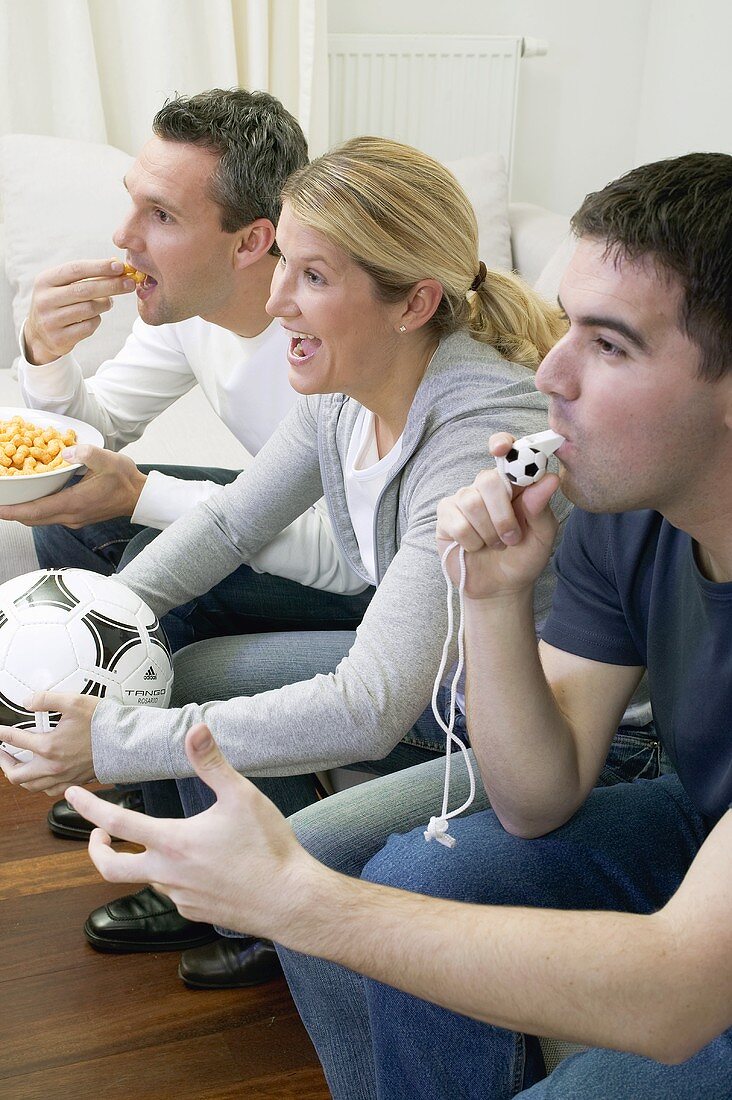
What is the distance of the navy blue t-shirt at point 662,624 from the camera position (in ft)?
3.56

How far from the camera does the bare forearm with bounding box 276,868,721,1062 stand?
34.4 inches

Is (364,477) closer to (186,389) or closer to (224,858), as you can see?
(224,858)

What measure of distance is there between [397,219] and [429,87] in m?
2.39

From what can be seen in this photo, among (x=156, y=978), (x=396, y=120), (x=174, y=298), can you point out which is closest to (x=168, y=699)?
(x=156, y=978)

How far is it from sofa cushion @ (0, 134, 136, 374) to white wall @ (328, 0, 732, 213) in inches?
43.0

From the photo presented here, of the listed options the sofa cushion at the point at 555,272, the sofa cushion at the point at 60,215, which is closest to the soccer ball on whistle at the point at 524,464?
the sofa cushion at the point at 555,272

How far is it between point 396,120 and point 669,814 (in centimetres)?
288

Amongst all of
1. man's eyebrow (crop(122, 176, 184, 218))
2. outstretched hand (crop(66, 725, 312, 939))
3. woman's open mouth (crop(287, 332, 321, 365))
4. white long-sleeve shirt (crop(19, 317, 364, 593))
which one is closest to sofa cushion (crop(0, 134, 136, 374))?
white long-sleeve shirt (crop(19, 317, 364, 593))

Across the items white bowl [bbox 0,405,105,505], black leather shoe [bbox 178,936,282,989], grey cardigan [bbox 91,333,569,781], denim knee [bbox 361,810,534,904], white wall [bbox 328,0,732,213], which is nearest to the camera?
denim knee [bbox 361,810,534,904]

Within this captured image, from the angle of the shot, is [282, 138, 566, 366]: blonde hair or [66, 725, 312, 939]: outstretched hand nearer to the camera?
[66, 725, 312, 939]: outstretched hand

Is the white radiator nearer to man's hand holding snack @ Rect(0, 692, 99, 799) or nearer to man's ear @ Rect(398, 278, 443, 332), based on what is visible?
man's ear @ Rect(398, 278, 443, 332)

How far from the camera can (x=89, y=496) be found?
1822 millimetres

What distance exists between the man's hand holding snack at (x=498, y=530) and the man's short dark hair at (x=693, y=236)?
7.6 inches

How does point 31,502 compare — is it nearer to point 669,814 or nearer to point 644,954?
point 669,814
